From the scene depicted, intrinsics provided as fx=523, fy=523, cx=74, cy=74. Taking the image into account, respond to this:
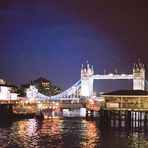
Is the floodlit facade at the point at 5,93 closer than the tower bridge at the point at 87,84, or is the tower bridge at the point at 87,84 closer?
the floodlit facade at the point at 5,93

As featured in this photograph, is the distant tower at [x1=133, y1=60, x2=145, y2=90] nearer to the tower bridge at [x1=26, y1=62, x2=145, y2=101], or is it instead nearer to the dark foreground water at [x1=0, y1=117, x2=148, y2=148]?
the tower bridge at [x1=26, y1=62, x2=145, y2=101]

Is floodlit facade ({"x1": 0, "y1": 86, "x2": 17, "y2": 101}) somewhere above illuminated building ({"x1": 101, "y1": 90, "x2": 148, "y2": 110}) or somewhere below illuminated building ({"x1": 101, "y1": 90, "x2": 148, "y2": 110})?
above

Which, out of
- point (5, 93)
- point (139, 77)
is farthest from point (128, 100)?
point (139, 77)

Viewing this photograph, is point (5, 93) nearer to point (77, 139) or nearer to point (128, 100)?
point (128, 100)

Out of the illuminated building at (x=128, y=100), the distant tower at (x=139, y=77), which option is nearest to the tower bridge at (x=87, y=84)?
the distant tower at (x=139, y=77)

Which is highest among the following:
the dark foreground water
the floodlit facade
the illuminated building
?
the floodlit facade

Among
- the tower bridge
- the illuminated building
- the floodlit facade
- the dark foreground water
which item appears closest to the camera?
the dark foreground water

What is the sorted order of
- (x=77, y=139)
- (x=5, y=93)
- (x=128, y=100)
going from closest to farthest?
(x=77, y=139) < (x=128, y=100) < (x=5, y=93)

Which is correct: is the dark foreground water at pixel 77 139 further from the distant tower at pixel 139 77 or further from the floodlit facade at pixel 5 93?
the distant tower at pixel 139 77

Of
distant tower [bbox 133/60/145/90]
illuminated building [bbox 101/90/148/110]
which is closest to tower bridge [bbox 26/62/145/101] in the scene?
distant tower [bbox 133/60/145/90]

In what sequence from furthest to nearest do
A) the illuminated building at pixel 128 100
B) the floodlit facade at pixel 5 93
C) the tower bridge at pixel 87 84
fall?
the tower bridge at pixel 87 84 < the floodlit facade at pixel 5 93 < the illuminated building at pixel 128 100

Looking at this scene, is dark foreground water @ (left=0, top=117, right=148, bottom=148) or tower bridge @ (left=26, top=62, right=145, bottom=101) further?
tower bridge @ (left=26, top=62, right=145, bottom=101)

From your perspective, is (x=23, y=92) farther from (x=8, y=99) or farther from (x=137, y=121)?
(x=137, y=121)

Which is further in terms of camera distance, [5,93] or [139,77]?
[139,77]
